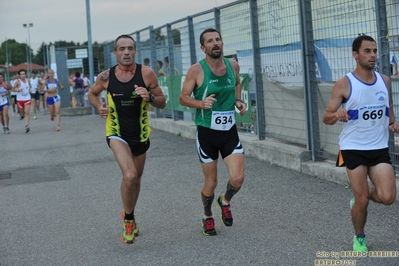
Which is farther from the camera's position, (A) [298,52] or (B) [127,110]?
(A) [298,52]

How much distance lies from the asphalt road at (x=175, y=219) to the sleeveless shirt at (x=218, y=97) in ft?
3.74

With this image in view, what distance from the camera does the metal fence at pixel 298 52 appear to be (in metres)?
8.68

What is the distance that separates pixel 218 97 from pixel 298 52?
Answer: 400 centimetres

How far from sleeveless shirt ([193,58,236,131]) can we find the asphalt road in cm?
114

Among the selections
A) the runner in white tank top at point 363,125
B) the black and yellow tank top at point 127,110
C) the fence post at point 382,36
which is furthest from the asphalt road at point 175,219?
the fence post at point 382,36

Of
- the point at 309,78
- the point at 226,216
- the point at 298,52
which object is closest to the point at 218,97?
the point at 226,216

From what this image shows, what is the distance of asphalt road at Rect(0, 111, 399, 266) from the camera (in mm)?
6363

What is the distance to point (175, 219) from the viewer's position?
7.96 meters

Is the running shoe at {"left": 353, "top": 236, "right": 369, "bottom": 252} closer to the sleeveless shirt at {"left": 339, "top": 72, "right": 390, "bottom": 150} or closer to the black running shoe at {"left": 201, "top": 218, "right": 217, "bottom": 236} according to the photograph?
the sleeveless shirt at {"left": 339, "top": 72, "right": 390, "bottom": 150}

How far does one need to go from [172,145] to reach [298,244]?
9.11m

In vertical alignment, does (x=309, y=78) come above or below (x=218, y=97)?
above

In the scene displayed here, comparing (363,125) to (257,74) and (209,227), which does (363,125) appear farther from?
(257,74)

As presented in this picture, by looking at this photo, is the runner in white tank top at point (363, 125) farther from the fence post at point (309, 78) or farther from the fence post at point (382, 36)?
the fence post at point (309, 78)

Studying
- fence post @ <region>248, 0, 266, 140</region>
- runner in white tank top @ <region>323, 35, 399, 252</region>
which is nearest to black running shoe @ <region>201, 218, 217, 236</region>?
runner in white tank top @ <region>323, 35, 399, 252</region>
